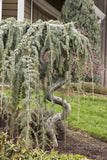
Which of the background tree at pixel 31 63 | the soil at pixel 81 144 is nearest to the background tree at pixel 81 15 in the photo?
the soil at pixel 81 144

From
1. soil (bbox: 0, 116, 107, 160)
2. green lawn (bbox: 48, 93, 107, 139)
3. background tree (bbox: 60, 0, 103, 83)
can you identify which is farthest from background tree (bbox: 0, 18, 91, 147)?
background tree (bbox: 60, 0, 103, 83)


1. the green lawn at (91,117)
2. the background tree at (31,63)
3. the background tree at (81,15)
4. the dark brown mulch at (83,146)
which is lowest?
the dark brown mulch at (83,146)

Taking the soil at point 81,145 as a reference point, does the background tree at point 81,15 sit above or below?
above

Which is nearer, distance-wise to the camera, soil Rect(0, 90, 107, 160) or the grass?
soil Rect(0, 90, 107, 160)

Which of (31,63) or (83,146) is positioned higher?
(31,63)

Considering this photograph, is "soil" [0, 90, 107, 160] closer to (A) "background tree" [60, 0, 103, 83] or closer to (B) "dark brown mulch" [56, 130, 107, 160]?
(B) "dark brown mulch" [56, 130, 107, 160]

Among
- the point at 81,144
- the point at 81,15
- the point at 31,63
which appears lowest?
the point at 81,144

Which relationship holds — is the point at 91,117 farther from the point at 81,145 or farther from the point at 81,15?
the point at 81,15

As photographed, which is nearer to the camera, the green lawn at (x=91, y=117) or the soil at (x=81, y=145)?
the soil at (x=81, y=145)

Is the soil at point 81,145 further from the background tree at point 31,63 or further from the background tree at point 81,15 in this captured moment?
the background tree at point 81,15

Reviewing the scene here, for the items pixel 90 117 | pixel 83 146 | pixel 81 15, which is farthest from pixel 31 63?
pixel 81 15

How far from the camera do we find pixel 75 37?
11.2 feet

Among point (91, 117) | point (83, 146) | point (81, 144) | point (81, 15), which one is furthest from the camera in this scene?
point (81, 15)

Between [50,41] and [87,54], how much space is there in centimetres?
53
